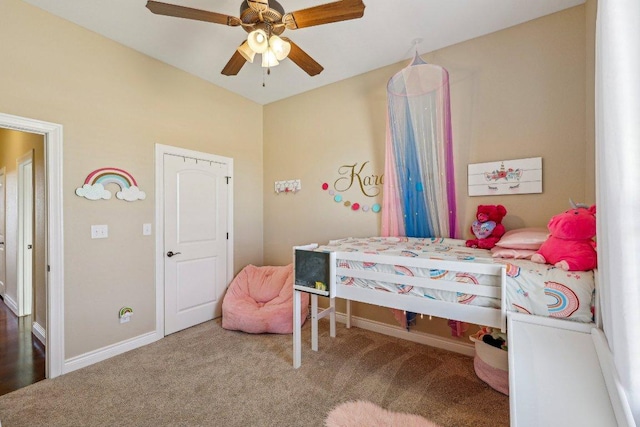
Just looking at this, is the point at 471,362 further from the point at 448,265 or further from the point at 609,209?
the point at 609,209

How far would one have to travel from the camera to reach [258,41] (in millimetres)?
1759

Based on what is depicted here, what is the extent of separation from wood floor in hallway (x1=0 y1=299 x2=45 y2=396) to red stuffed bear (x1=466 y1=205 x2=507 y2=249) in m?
3.51

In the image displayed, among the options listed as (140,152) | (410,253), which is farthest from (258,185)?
(410,253)

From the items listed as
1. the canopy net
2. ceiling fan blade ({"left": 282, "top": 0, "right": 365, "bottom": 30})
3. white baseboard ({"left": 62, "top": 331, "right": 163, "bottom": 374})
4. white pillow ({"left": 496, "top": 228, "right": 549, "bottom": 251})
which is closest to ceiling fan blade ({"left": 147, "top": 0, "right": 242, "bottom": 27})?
ceiling fan blade ({"left": 282, "top": 0, "right": 365, "bottom": 30})

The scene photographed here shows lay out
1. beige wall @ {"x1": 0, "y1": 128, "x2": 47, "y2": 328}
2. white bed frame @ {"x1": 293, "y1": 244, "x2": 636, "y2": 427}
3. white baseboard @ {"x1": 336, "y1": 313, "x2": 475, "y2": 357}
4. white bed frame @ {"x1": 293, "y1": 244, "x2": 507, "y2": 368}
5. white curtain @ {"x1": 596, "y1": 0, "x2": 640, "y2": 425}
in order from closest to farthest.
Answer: white curtain @ {"x1": 596, "y1": 0, "x2": 640, "y2": 425}
white bed frame @ {"x1": 293, "y1": 244, "x2": 636, "y2": 427}
white bed frame @ {"x1": 293, "y1": 244, "x2": 507, "y2": 368}
white baseboard @ {"x1": 336, "y1": 313, "x2": 475, "y2": 357}
beige wall @ {"x1": 0, "y1": 128, "x2": 47, "y2": 328}

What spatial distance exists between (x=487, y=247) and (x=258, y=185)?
2828 millimetres

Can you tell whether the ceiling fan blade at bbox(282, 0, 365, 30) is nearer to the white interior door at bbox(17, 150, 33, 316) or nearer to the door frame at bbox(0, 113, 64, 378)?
the door frame at bbox(0, 113, 64, 378)

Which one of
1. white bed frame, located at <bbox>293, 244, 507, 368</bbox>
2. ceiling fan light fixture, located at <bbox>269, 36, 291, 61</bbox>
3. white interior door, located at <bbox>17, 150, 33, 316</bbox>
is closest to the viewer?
white bed frame, located at <bbox>293, 244, 507, 368</bbox>

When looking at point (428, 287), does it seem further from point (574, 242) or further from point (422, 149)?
point (422, 149)

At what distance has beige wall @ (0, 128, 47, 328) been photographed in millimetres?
2697

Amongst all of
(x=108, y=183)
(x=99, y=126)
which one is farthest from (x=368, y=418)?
(x=99, y=126)

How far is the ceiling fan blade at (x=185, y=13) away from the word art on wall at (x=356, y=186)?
1.79 meters

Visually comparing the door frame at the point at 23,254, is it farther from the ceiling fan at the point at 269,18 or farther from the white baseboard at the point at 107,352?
the ceiling fan at the point at 269,18

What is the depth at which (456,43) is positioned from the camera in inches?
100
